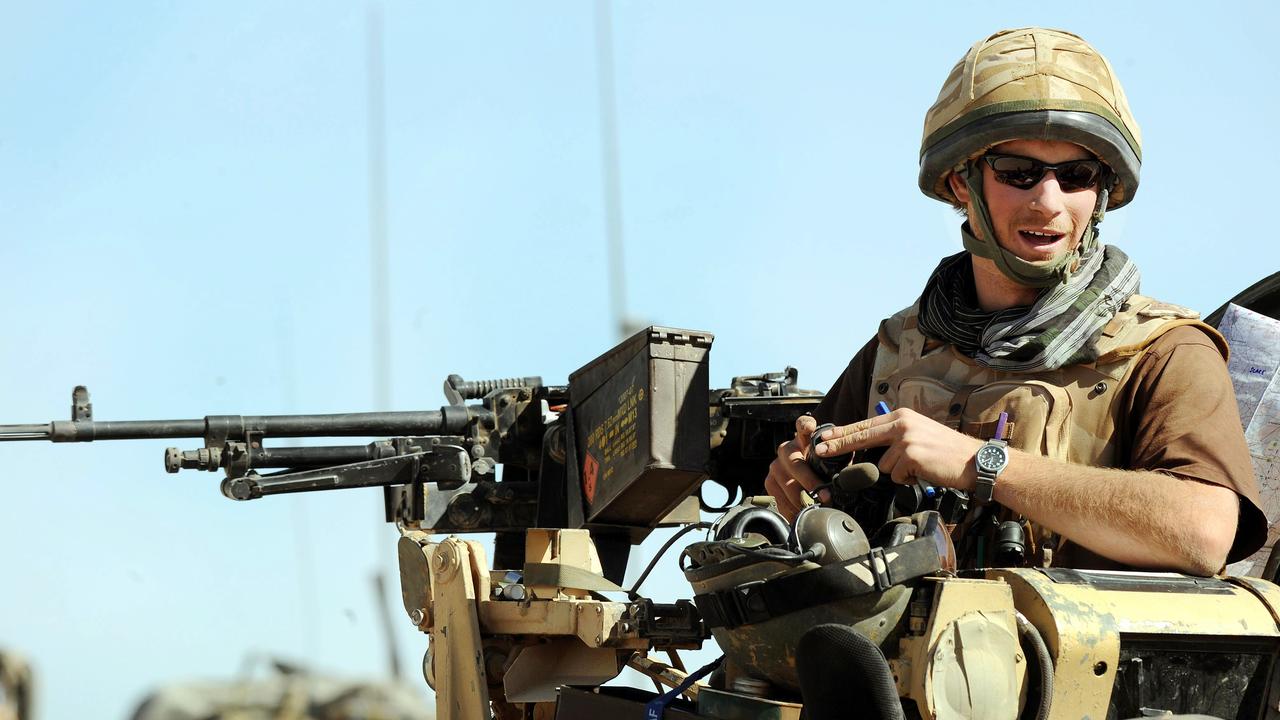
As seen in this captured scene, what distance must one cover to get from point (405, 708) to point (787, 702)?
3.98 ft

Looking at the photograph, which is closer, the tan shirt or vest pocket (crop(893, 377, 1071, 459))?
the tan shirt

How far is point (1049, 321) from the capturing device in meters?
4.51

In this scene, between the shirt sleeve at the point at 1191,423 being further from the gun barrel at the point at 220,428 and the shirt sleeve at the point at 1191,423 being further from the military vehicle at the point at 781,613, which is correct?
the gun barrel at the point at 220,428

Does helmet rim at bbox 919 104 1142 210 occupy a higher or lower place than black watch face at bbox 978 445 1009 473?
higher

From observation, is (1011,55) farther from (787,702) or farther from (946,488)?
(787,702)

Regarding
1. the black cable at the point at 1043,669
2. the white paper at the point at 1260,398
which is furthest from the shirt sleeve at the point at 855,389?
the black cable at the point at 1043,669

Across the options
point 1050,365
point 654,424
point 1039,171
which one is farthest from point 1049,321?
point 654,424

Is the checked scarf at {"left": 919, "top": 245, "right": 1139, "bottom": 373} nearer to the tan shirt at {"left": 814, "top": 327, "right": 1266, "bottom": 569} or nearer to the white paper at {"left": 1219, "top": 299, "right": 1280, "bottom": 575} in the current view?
the tan shirt at {"left": 814, "top": 327, "right": 1266, "bottom": 569}

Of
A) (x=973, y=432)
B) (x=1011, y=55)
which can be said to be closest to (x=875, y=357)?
(x=973, y=432)

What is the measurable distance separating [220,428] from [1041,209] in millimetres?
5348

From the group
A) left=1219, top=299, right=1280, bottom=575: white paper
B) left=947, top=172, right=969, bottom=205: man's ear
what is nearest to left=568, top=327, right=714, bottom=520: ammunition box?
left=947, top=172, right=969, bottom=205: man's ear

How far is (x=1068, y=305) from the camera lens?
4527 mm

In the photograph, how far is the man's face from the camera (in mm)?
4609

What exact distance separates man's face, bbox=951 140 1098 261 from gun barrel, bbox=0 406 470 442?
504 centimetres
